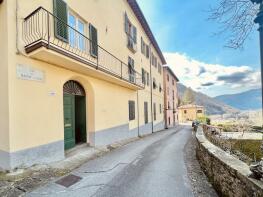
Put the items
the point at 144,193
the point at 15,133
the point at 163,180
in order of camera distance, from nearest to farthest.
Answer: the point at 144,193, the point at 163,180, the point at 15,133

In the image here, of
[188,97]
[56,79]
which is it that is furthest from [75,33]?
[188,97]

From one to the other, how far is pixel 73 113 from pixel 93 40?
3.62m

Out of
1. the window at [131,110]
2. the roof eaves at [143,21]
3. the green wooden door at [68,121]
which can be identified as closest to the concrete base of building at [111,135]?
the window at [131,110]

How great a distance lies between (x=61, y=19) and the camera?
300 inches

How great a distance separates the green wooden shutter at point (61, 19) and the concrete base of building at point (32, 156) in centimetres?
387

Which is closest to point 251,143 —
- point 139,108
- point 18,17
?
point 139,108

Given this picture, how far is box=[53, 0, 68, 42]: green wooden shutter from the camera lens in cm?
740

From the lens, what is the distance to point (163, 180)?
545cm

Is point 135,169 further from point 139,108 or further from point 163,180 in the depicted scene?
point 139,108

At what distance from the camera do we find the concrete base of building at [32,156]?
5715mm

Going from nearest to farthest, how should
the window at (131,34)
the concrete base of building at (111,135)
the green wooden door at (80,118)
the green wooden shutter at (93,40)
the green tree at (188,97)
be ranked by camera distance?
the green wooden shutter at (93,40), the concrete base of building at (111,135), the green wooden door at (80,118), the window at (131,34), the green tree at (188,97)

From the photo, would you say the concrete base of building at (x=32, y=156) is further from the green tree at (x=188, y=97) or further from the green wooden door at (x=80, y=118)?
the green tree at (x=188, y=97)

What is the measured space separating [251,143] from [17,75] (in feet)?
57.2

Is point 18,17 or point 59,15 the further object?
point 59,15
